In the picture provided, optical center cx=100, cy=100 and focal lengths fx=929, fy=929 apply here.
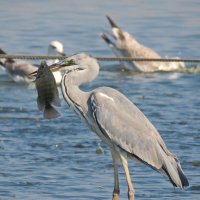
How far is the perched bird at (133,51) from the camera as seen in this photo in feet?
48.4

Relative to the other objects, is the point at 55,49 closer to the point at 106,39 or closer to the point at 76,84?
the point at 106,39

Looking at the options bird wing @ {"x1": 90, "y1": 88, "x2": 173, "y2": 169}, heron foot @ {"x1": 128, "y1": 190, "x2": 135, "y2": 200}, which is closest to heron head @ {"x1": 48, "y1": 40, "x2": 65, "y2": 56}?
bird wing @ {"x1": 90, "y1": 88, "x2": 173, "y2": 169}

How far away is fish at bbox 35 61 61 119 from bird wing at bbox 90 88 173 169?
566mm

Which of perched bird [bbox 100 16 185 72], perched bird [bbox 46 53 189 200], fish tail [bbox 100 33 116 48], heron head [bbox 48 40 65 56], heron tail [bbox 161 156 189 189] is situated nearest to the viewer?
heron tail [bbox 161 156 189 189]

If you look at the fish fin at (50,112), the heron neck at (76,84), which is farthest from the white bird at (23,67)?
the fish fin at (50,112)

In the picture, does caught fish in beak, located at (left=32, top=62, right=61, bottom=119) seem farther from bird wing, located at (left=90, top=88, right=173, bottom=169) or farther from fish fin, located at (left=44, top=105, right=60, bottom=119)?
bird wing, located at (left=90, top=88, right=173, bottom=169)

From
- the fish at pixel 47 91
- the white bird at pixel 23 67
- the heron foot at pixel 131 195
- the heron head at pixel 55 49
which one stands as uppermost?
the fish at pixel 47 91

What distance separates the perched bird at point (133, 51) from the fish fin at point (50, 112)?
289 inches

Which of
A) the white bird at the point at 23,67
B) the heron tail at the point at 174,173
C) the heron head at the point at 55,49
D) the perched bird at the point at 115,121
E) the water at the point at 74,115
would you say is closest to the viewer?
the heron tail at the point at 174,173

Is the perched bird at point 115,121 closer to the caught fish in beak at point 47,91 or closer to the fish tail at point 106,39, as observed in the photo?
the caught fish in beak at point 47,91

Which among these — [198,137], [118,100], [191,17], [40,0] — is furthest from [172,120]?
[40,0]

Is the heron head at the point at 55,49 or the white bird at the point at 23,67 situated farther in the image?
the heron head at the point at 55,49

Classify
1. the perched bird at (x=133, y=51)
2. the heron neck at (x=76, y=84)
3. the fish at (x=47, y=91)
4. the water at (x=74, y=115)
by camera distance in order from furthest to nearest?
1. the perched bird at (x=133, y=51)
2. the water at (x=74, y=115)
3. the heron neck at (x=76, y=84)
4. the fish at (x=47, y=91)

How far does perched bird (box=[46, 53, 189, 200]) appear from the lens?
25.2ft
